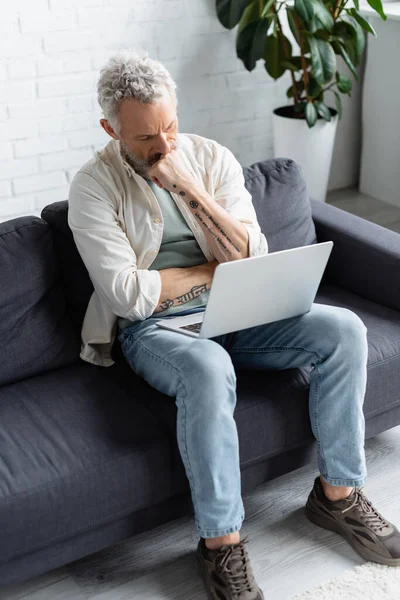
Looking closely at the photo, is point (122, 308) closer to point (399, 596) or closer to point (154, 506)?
point (154, 506)

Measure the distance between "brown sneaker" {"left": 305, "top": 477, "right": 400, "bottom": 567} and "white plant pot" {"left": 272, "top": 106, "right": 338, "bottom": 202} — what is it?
84.4 inches

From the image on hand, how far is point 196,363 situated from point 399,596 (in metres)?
0.69

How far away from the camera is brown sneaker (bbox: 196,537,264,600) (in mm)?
1857

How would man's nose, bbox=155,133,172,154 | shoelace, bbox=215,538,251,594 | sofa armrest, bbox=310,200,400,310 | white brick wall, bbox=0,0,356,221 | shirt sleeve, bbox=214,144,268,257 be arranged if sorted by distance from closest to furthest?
1. shoelace, bbox=215,538,251,594
2. man's nose, bbox=155,133,172,154
3. shirt sleeve, bbox=214,144,268,257
4. sofa armrest, bbox=310,200,400,310
5. white brick wall, bbox=0,0,356,221

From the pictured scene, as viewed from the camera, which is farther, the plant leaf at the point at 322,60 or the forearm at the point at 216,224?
the plant leaf at the point at 322,60

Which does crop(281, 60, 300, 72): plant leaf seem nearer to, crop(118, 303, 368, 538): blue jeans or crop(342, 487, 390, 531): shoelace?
crop(118, 303, 368, 538): blue jeans

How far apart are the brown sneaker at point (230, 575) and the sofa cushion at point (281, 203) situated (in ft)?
3.09

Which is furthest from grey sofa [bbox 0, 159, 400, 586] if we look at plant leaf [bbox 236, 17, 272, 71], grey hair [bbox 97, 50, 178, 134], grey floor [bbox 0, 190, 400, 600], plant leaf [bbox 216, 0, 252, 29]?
plant leaf [bbox 216, 0, 252, 29]

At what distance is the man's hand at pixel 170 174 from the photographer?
211 centimetres

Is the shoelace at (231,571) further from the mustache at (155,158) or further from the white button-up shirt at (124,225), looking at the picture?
the mustache at (155,158)

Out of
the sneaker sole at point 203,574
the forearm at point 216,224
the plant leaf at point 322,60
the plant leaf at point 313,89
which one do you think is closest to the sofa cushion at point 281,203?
the forearm at point 216,224

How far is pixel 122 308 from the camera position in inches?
80.9

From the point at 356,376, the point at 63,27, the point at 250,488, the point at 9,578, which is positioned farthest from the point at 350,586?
the point at 63,27

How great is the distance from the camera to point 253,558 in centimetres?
204
